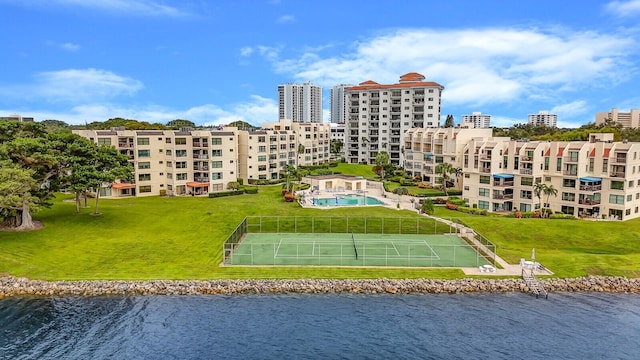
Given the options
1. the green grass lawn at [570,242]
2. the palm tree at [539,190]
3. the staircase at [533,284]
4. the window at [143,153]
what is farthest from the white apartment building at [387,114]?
the staircase at [533,284]

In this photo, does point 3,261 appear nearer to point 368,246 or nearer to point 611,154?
point 368,246

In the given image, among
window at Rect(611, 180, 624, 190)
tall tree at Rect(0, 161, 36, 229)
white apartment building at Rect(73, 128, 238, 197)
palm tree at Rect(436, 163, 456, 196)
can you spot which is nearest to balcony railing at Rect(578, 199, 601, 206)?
Result: window at Rect(611, 180, 624, 190)

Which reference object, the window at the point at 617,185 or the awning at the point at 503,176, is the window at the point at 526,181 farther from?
the window at the point at 617,185

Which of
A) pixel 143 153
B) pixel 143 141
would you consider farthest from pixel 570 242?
pixel 143 141

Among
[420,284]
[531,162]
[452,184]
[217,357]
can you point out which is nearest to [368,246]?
[420,284]

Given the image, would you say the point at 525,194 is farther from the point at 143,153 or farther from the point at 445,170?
the point at 143,153
